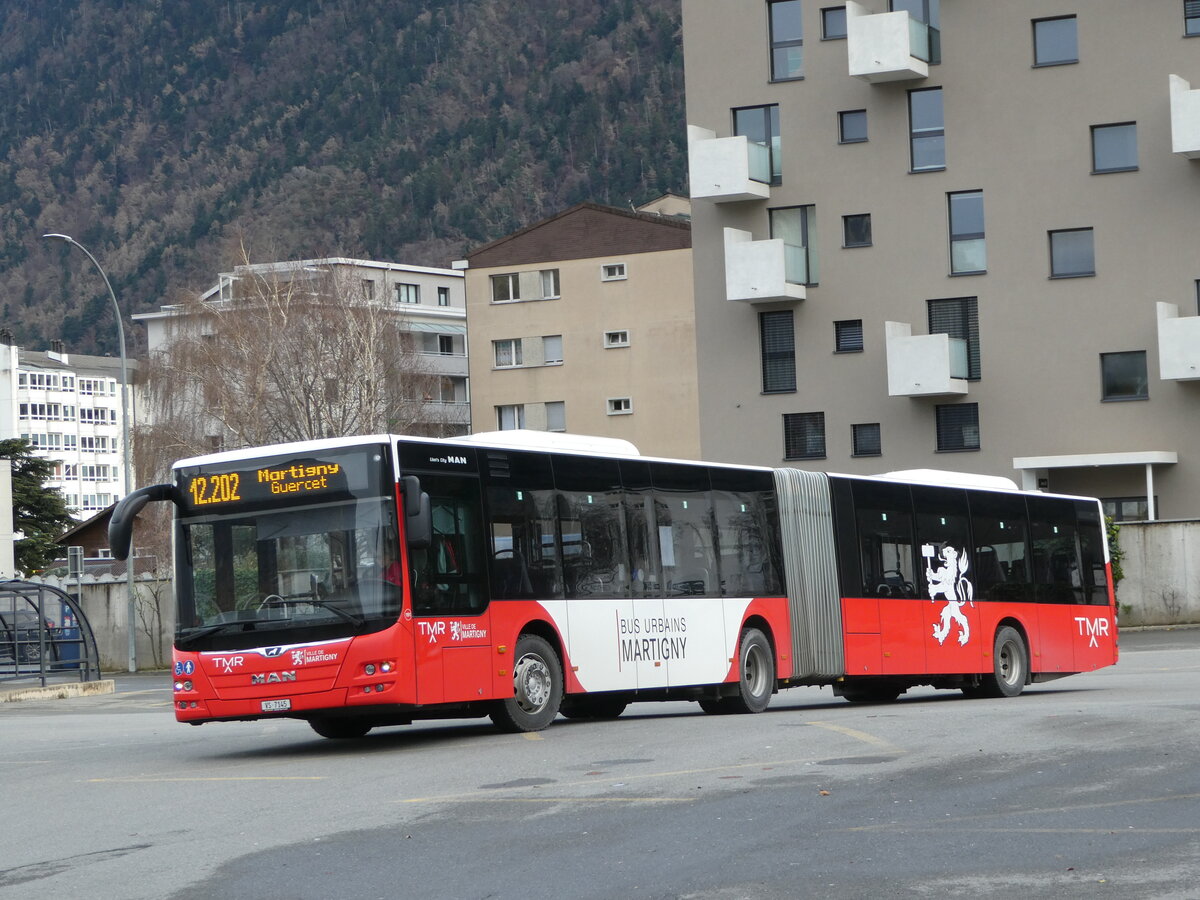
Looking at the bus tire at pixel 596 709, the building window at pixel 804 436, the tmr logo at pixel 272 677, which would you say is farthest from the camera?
the building window at pixel 804 436

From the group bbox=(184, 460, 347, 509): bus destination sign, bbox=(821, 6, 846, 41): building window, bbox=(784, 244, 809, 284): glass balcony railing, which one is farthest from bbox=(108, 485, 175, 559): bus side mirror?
bbox=(821, 6, 846, 41): building window

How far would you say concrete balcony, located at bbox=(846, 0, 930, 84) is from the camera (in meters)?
48.4

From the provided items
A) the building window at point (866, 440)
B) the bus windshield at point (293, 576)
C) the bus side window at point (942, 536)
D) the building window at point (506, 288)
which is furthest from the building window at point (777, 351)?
the bus windshield at point (293, 576)

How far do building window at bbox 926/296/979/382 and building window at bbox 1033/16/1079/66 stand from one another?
6.36 metres

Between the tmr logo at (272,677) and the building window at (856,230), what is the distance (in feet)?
120

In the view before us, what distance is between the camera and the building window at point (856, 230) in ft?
166

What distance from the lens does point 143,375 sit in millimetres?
62094

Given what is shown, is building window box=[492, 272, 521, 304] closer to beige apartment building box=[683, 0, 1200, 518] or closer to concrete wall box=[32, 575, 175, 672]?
beige apartment building box=[683, 0, 1200, 518]

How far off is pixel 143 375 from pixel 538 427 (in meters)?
17.7

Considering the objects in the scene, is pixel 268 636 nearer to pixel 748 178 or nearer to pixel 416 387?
pixel 748 178

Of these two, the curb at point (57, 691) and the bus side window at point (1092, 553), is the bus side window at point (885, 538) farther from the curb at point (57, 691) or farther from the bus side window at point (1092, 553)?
the curb at point (57, 691)

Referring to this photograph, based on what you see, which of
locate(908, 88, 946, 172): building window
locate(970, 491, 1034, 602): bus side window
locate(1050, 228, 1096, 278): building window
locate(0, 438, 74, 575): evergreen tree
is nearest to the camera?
locate(970, 491, 1034, 602): bus side window

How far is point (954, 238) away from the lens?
49750 millimetres

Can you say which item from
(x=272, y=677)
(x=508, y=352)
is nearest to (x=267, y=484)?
(x=272, y=677)
